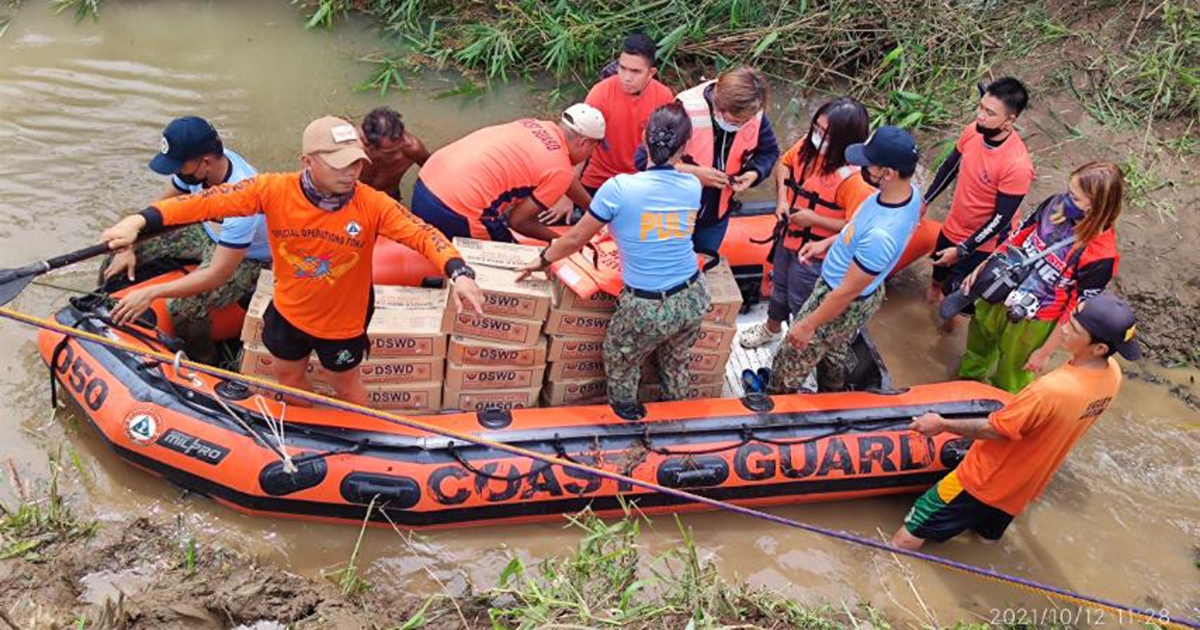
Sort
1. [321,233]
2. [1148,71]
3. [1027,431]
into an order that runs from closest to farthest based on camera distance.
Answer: [321,233]
[1027,431]
[1148,71]

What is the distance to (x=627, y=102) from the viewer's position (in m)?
5.21

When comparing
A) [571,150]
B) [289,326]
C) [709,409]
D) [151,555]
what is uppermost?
[571,150]

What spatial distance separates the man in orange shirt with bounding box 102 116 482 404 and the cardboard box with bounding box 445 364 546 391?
1.99 feet

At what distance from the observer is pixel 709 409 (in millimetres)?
4559

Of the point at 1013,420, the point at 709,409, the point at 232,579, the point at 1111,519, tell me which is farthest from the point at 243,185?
the point at 1111,519

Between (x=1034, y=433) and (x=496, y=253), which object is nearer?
(x=1034, y=433)

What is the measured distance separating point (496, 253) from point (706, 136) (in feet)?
3.84

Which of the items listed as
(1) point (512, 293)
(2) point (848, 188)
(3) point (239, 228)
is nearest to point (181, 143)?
(3) point (239, 228)

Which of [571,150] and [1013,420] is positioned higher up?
[571,150]

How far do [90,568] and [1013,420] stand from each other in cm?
377

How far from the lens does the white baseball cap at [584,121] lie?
4.49m

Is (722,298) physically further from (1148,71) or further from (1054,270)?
(1148,71)

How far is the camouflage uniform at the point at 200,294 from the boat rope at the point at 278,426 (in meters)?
0.69

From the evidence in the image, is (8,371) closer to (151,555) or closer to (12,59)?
(151,555)
